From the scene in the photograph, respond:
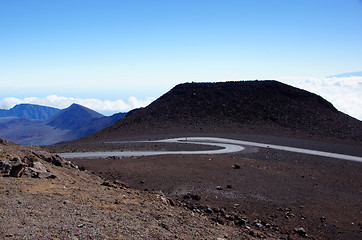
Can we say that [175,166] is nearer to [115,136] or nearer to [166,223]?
[166,223]

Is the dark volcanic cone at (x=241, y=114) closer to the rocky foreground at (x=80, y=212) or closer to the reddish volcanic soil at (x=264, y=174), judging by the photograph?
the reddish volcanic soil at (x=264, y=174)

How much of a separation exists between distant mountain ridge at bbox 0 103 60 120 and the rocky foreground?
189288 mm

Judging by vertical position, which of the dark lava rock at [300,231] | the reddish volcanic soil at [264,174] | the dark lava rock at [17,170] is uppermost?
the dark lava rock at [17,170]

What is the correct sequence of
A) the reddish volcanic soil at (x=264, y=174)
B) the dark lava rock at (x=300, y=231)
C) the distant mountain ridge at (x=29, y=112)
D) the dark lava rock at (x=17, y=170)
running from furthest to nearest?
1. the distant mountain ridge at (x=29, y=112)
2. the reddish volcanic soil at (x=264, y=174)
3. the dark lava rock at (x=300, y=231)
4. the dark lava rock at (x=17, y=170)

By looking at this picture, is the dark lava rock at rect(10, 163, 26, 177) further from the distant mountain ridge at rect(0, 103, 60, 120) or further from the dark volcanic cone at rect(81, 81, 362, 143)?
the distant mountain ridge at rect(0, 103, 60, 120)

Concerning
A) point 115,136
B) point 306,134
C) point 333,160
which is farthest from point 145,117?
point 333,160

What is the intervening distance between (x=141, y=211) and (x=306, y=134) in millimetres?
28575

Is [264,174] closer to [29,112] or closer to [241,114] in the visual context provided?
[241,114]

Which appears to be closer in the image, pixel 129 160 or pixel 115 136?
pixel 129 160

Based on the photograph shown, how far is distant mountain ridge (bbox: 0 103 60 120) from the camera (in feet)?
579

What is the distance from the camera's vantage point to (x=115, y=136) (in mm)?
34719

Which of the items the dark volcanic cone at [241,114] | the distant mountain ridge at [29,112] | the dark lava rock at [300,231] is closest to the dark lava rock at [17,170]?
the dark lava rock at [300,231]

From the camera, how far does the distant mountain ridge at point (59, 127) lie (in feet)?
344

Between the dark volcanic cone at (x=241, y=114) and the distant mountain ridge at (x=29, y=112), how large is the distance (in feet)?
521
